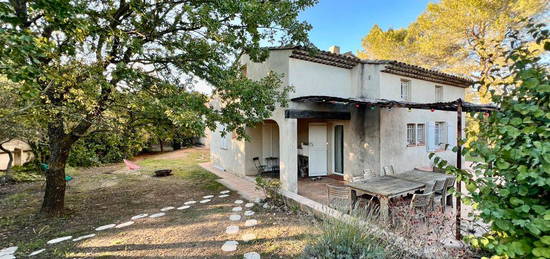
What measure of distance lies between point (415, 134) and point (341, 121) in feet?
13.0

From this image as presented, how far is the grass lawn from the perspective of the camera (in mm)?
4859

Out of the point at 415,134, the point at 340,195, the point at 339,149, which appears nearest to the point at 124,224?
the point at 340,195

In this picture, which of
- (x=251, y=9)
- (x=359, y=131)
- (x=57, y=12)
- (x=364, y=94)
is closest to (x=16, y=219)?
(x=57, y=12)

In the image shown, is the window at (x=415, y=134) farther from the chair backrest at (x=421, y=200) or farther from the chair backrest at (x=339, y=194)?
the chair backrest at (x=339, y=194)

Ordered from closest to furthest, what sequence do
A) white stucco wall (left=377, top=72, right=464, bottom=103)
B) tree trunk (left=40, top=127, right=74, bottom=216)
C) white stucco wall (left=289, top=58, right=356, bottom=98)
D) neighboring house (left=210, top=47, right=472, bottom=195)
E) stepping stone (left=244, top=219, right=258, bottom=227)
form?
stepping stone (left=244, top=219, right=258, bottom=227) < tree trunk (left=40, top=127, right=74, bottom=216) < neighboring house (left=210, top=47, right=472, bottom=195) < white stucco wall (left=289, top=58, right=356, bottom=98) < white stucco wall (left=377, top=72, right=464, bottom=103)

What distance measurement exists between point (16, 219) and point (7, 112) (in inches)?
156

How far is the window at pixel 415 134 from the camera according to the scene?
457 inches

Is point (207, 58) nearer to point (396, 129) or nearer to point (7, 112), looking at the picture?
point (7, 112)

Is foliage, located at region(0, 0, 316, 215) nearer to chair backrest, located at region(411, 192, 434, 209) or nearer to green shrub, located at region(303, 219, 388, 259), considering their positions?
green shrub, located at region(303, 219, 388, 259)

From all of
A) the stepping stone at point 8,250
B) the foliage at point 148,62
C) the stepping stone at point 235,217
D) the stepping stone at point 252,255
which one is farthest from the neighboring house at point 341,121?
the stepping stone at point 8,250

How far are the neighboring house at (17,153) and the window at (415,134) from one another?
19.8 metres

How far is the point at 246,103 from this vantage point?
21.8 feet

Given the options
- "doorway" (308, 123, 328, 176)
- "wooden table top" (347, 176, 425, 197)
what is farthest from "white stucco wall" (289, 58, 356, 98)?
"wooden table top" (347, 176, 425, 197)

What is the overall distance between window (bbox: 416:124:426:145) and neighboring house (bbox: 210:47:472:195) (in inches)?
1.9
